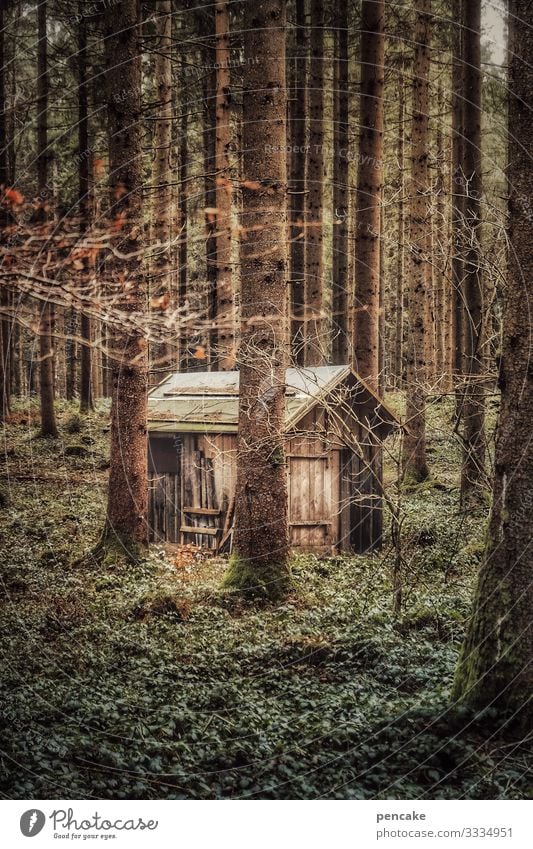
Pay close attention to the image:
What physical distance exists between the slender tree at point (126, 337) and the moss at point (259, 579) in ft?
6.05

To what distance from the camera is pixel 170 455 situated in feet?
40.6

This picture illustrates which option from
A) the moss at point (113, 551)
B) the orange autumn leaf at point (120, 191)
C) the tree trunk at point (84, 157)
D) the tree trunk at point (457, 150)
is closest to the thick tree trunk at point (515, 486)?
the moss at point (113, 551)

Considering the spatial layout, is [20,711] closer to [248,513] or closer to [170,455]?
[248,513]

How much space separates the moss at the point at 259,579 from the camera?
891cm

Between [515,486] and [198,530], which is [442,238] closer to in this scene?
[198,530]

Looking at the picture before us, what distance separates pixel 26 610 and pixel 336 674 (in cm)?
409

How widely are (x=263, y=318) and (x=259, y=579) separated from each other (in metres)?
3.51

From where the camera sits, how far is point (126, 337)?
9.99 metres

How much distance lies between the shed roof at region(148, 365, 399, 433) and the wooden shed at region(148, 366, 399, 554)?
0.02m

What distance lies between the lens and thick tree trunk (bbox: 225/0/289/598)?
29.3ft

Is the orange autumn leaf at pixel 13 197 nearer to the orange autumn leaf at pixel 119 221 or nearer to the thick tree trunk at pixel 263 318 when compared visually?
the orange autumn leaf at pixel 119 221

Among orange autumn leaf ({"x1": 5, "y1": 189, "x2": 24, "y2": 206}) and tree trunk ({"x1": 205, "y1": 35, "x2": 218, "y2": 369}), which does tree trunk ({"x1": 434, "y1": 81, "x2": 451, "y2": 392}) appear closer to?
orange autumn leaf ({"x1": 5, "y1": 189, "x2": 24, "y2": 206})

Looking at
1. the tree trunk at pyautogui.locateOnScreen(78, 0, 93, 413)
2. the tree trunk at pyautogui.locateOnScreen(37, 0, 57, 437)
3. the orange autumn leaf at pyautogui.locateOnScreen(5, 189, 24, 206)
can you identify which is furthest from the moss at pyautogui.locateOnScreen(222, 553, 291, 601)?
the tree trunk at pyautogui.locateOnScreen(37, 0, 57, 437)
